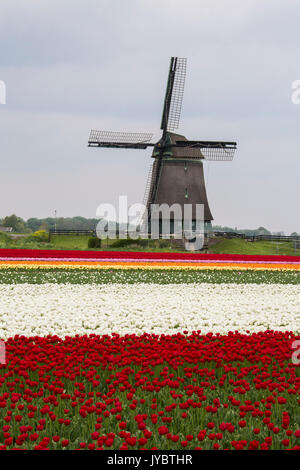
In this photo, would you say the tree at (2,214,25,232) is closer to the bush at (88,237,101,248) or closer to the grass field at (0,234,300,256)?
the grass field at (0,234,300,256)

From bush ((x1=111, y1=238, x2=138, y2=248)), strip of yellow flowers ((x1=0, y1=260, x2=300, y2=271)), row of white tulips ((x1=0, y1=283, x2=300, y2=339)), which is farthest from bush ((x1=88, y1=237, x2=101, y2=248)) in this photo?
row of white tulips ((x1=0, y1=283, x2=300, y2=339))

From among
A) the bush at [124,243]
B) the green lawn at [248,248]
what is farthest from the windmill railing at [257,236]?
the bush at [124,243]

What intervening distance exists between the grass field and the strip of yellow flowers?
12.4 meters

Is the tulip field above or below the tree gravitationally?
below

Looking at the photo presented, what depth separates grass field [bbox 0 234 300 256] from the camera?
137 ft

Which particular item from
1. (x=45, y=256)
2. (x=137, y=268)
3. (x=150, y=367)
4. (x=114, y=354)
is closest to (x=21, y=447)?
(x=150, y=367)

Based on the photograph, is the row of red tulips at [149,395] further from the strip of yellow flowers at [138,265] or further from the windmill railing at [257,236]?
the windmill railing at [257,236]

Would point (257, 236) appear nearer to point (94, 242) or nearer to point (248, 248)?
point (248, 248)

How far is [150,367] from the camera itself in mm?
7754

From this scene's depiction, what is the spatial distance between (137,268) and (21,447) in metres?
19.9

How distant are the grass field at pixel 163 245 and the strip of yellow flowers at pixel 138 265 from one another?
12.4 m

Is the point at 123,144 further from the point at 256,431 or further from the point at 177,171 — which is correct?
the point at 256,431

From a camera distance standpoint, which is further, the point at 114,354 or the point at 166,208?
the point at 166,208

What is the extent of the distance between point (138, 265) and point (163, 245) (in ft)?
58.5
